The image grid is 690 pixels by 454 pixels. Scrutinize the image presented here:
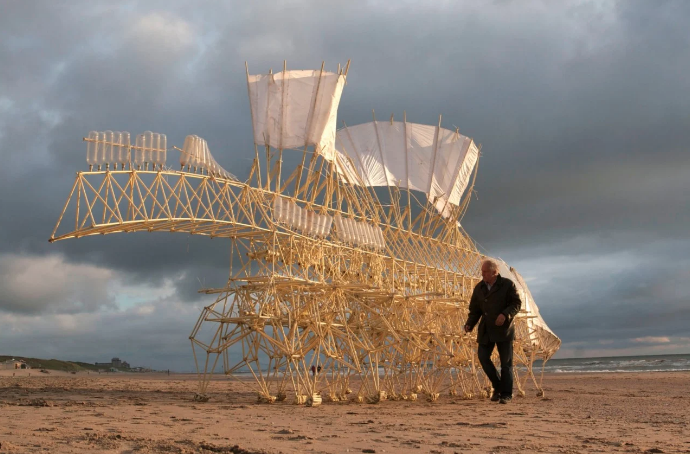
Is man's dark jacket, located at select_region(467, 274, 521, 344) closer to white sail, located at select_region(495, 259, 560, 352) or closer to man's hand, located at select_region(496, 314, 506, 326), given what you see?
man's hand, located at select_region(496, 314, 506, 326)

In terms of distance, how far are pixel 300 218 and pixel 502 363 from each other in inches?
368

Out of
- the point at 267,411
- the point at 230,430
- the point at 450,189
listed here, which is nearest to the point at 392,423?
the point at 230,430

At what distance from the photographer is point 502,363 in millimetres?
9492

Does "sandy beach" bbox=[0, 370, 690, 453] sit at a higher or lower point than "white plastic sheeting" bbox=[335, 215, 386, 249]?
lower

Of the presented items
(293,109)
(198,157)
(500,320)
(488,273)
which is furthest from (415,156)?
(500,320)

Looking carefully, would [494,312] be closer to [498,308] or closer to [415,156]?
[498,308]

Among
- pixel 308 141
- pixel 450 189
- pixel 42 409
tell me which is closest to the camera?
pixel 42 409

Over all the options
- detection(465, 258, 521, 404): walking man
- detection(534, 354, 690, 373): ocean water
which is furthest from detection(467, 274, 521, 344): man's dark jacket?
detection(534, 354, 690, 373): ocean water

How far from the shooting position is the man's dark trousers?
366 inches

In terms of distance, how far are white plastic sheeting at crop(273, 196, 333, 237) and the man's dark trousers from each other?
8.66m

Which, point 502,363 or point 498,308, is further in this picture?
point 502,363

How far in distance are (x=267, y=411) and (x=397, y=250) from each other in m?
9.37

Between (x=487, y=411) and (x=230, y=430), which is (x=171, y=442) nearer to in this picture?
(x=230, y=430)

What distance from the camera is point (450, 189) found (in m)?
25.6
